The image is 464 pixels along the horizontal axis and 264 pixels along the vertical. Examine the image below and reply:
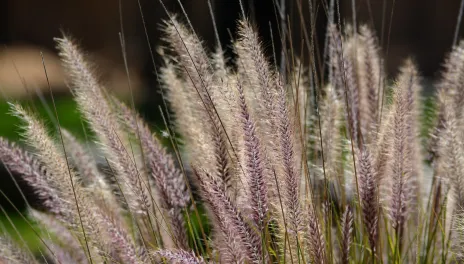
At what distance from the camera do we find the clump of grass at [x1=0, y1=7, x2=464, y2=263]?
1.60m

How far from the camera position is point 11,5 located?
10.5 meters

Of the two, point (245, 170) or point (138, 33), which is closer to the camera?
point (245, 170)

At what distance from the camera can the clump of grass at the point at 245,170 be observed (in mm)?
1604

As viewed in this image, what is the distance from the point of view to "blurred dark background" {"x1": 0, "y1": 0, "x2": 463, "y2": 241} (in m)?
5.67

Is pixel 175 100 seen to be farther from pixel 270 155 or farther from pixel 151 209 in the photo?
pixel 270 155

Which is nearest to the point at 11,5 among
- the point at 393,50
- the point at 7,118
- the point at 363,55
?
the point at 7,118

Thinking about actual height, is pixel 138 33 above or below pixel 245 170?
below

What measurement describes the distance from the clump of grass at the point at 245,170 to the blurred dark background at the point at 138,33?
2.10m

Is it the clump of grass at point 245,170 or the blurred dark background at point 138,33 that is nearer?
the clump of grass at point 245,170

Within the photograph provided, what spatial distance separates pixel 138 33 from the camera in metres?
8.69

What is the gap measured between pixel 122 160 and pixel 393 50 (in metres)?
6.52

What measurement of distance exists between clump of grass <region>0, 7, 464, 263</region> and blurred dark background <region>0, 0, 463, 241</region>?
2104 millimetres

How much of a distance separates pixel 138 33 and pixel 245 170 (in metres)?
7.22

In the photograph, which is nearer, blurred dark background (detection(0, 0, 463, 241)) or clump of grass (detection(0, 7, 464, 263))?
clump of grass (detection(0, 7, 464, 263))
